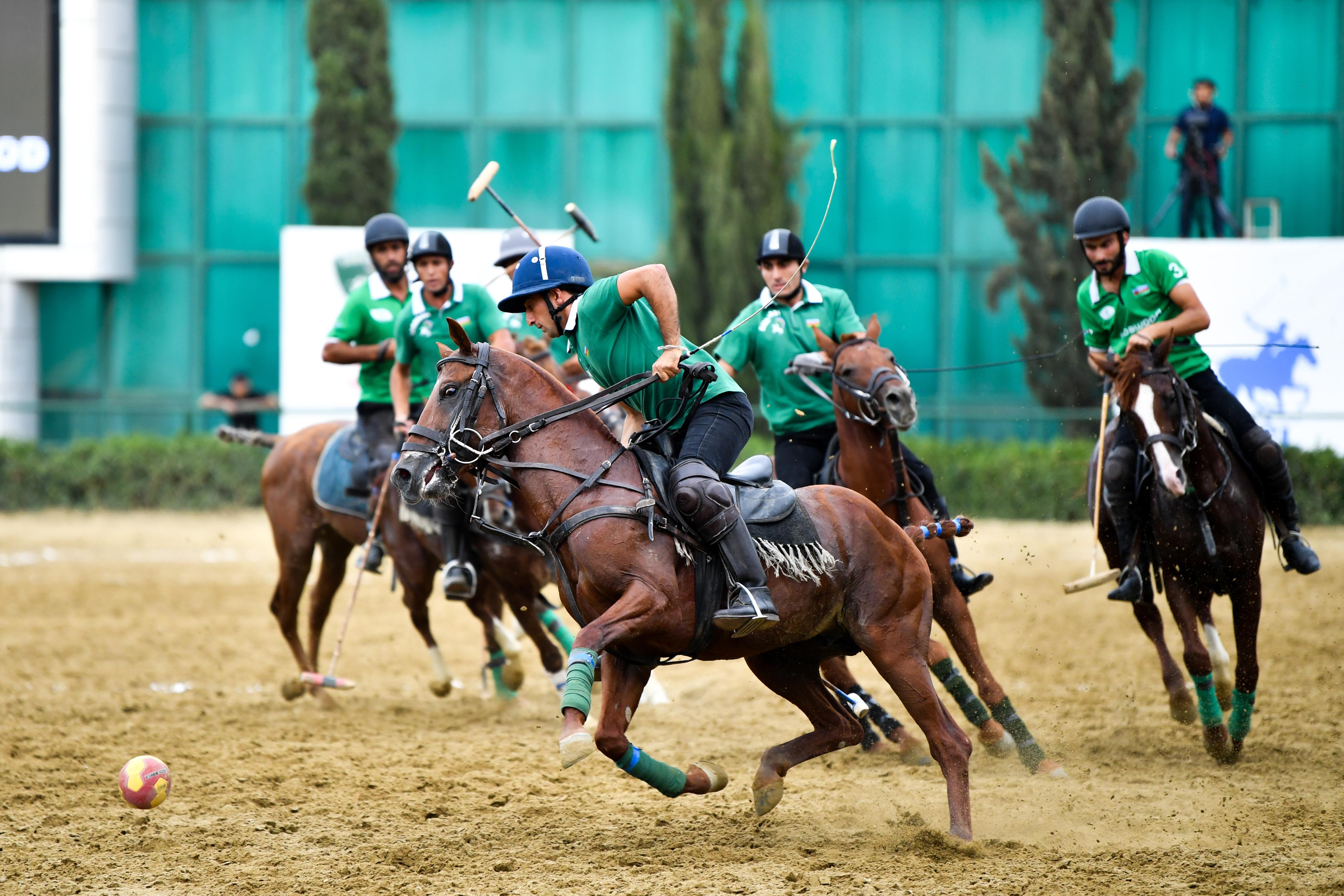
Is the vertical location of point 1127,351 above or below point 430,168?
below

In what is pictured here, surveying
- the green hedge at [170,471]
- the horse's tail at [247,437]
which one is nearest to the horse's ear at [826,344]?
the horse's tail at [247,437]

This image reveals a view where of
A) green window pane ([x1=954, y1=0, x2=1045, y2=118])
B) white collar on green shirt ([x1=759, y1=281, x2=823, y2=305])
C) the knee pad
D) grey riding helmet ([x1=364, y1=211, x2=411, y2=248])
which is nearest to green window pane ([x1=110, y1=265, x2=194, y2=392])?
green window pane ([x1=954, y1=0, x2=1045, y2=118])

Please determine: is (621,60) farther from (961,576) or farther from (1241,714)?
(1241,714)

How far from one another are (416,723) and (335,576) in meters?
1.54

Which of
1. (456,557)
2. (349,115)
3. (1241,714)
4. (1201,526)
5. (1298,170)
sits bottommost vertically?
(1241,714)

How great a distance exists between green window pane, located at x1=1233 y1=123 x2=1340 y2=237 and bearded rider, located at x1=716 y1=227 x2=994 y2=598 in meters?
15.3

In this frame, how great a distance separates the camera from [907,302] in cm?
2191

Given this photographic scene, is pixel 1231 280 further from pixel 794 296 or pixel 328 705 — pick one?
pixel 328 705

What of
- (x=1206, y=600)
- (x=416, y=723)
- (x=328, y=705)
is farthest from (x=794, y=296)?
(x=328, y=705)

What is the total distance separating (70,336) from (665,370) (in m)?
19.2

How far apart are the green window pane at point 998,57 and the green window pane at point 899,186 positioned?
103 centimetres

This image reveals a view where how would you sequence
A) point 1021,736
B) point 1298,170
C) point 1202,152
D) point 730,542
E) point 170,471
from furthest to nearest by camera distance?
1. point 1298,170
2. point 170,471
3. point 1202,152
4. point 1021,736
5. point 730,542

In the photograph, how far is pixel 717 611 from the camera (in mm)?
5648

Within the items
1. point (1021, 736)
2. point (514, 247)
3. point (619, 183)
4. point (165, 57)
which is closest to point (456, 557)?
point (514, 247)
